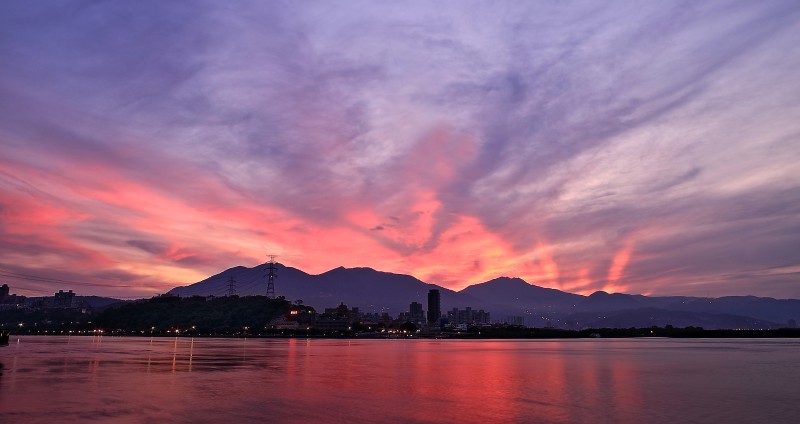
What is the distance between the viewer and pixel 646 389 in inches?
1937

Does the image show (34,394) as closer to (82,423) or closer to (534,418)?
(82,423)

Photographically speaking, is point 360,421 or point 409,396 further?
point 409,396

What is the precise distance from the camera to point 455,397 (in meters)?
43.5

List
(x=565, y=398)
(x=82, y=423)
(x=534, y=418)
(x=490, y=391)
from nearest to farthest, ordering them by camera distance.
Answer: (x=82, y=423), (x=534, y=418), (x=565, y=398), (x=490, y=391)

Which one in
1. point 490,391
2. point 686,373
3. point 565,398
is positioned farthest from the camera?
point 686,373

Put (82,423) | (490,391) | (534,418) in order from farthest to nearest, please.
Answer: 1. (490,391)
2. (534,418)
3. (82,423)

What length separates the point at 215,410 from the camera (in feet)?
112

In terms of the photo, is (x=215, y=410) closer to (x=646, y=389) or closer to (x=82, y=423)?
(x=82, y=423)

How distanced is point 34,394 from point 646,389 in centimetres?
4766

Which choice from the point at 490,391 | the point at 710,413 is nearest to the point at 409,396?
the point at 490,391

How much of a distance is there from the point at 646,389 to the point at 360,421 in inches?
1153

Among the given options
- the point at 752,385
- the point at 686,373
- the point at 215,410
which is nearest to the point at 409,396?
the point at 215,410

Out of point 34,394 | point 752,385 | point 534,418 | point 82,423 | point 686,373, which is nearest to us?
point 82,423

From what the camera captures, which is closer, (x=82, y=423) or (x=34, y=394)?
(x=82, y=423)
